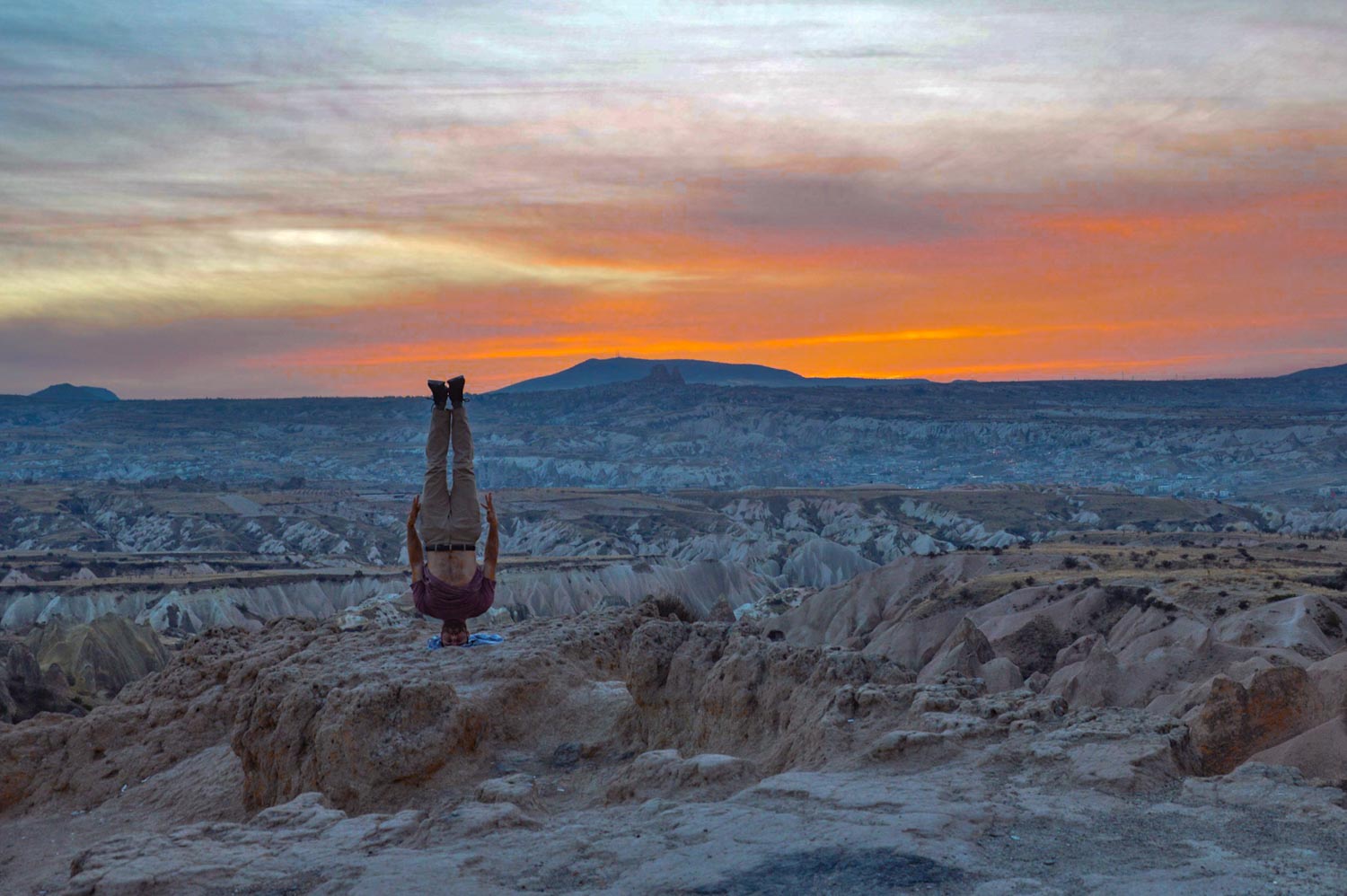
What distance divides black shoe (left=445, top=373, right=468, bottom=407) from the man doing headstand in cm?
3

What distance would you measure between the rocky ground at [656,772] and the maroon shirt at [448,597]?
3.28 ft

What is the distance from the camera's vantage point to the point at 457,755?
54.4ft

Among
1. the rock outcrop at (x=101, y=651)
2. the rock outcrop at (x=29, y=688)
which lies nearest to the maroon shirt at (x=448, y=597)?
the rock outcrop at (x=29, y=688)

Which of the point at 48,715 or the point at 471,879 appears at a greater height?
the point at 471,879

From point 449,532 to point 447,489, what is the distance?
2.76ft

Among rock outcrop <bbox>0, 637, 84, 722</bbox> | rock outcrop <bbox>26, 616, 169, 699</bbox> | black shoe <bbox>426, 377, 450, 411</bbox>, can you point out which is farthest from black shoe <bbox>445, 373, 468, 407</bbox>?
rock outcrop <bbox>26, 616, 169, 699</bbox>

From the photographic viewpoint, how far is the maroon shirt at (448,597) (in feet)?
67.6

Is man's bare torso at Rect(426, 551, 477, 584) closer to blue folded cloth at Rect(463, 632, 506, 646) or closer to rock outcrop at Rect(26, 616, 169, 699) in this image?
blue folded cloth at Rect(463, 632, 506, 646)

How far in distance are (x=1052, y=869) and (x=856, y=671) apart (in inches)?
253

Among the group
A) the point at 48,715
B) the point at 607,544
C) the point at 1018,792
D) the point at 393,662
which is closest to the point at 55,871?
the point at 393,662

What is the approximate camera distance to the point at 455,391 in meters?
20.1

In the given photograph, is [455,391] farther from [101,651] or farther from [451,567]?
[101,651]

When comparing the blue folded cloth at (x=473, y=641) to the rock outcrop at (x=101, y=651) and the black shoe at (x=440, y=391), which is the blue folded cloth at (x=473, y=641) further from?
the rock outcrop at (x=101, y=651)

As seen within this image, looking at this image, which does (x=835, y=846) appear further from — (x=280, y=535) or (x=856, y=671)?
(x=280, y=535)
